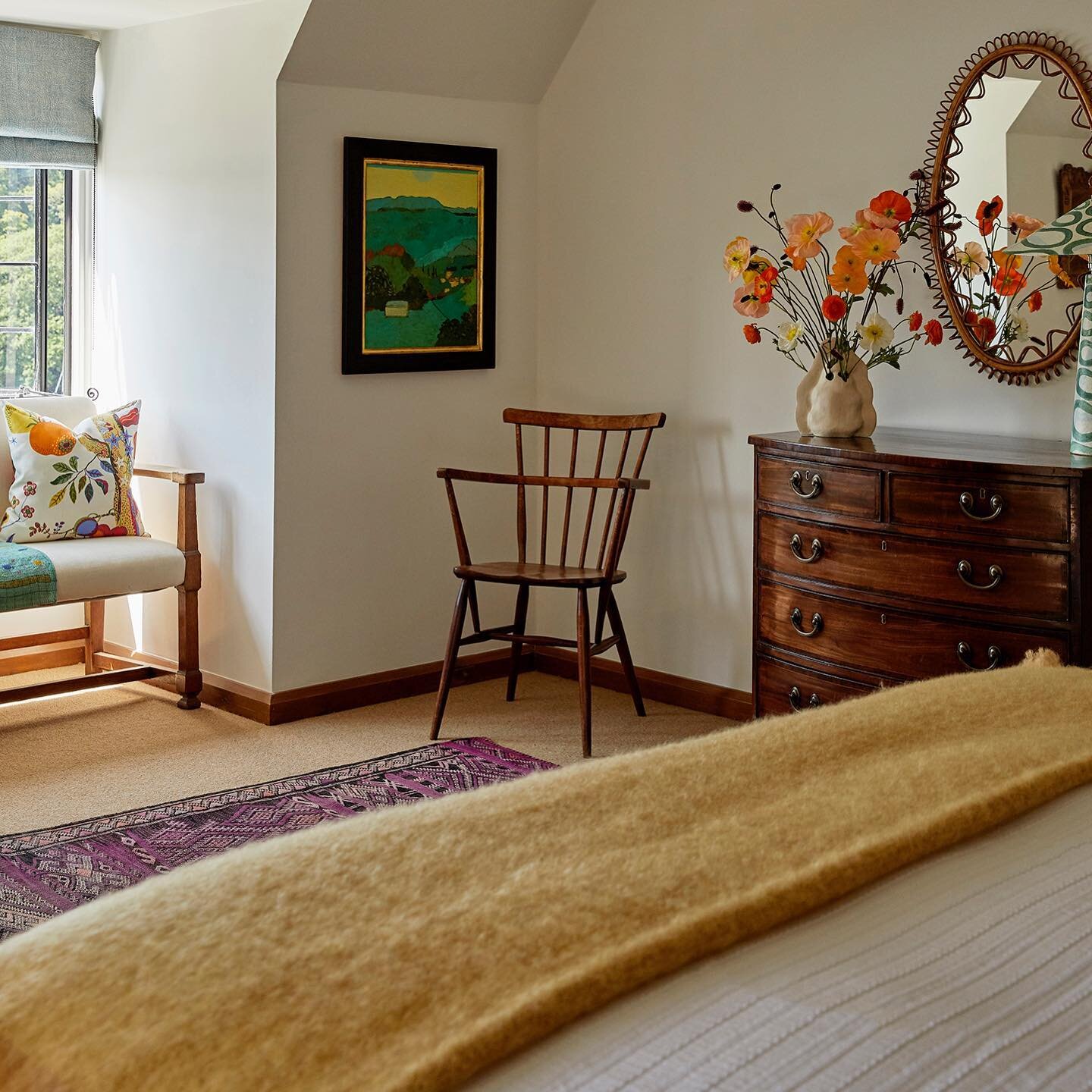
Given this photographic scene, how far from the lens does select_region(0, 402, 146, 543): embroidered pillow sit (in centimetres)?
398

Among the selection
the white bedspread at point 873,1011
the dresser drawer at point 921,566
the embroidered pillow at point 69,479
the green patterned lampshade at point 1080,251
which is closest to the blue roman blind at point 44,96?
the embroidered pillow at point 69,479

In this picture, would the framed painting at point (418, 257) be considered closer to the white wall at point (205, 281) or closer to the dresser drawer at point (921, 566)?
the white wall at point (205, 281)

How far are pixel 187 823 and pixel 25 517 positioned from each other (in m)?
1.27

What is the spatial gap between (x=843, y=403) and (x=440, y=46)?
1718 millimetres

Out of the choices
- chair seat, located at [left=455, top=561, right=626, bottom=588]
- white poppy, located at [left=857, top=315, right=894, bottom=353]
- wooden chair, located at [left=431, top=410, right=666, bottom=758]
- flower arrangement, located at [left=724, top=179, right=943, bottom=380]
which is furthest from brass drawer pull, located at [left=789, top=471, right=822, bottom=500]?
chair seat, located at [left=455, top=561, right=626, bottom=588]

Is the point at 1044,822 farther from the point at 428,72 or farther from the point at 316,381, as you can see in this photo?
the point at 428,72

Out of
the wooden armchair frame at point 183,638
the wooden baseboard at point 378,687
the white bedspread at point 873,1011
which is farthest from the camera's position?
the wooden baseboard at point 378,687

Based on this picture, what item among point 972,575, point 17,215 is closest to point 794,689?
point 972,575

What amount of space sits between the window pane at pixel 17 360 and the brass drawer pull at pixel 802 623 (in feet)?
9.23

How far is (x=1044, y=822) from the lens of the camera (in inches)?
46.2

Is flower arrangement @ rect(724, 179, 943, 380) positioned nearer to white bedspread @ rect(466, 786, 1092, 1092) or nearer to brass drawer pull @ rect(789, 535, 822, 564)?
brass drawer pull @ rect(789, 535, 822, 564)

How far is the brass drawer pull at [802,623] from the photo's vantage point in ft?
10.5

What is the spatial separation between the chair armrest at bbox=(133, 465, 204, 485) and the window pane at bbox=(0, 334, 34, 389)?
0.70 metres

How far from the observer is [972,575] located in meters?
2.88
